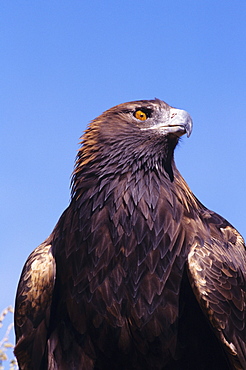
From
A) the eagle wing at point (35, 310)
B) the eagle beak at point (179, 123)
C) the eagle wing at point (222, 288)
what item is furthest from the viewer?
the eagle beak at point (179, 123)

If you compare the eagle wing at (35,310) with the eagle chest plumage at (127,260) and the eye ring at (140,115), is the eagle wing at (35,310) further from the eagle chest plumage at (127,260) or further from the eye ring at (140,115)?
the eye ring at (140,115)

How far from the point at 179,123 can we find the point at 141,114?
0.46 m

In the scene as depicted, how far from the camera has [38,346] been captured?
559 cm

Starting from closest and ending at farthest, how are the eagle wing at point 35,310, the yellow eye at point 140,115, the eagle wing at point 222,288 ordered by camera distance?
the eagle wing at point 222,288
the eagle wing at point 35,310
the yellow eye at point 140,115

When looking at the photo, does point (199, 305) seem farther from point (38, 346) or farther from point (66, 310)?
point (38, 346)

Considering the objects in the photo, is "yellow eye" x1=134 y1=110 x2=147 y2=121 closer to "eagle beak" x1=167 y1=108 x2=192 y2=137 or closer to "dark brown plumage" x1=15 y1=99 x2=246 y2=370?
"dark brown plumage" x1=15 y1=99 x2=246 y2=370

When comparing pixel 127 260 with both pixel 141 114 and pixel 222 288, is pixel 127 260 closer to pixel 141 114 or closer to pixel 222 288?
pixel 222 288

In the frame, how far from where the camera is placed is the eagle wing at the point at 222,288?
5.19 m

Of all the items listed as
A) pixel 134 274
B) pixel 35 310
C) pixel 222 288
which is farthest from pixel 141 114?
pixel 35 310

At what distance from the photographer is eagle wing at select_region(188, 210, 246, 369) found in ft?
17.0

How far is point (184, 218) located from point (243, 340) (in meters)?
1.20

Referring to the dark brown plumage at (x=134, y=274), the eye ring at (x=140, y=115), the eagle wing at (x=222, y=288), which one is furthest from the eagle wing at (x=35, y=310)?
the eye ring at (x=140, y=115)

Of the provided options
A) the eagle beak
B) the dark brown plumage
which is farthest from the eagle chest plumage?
the eagle beak

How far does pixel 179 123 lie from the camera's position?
18.7 feet
